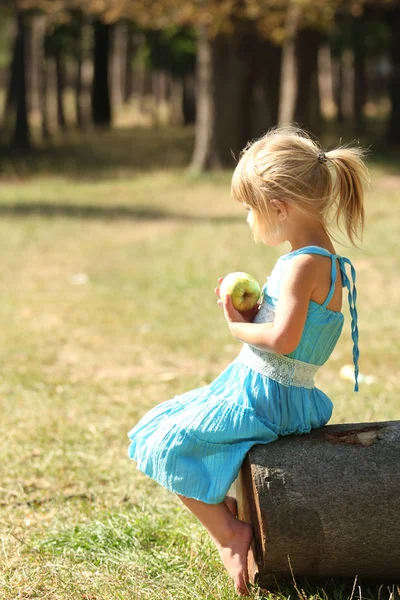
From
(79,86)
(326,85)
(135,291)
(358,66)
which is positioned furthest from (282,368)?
(326,85)

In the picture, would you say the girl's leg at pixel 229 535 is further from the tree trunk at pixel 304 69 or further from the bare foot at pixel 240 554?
the tree trunk at pixel 304 69

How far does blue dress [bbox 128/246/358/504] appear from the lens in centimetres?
327

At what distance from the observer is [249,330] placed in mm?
3264

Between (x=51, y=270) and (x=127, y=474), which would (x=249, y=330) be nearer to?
(x=127, y=474)

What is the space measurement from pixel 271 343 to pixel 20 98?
2457cm

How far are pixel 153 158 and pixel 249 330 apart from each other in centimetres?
2194

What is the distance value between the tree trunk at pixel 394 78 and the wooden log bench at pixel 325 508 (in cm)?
2085

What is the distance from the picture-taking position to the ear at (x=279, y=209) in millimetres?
3281

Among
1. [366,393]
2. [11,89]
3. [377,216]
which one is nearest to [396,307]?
[366,393]

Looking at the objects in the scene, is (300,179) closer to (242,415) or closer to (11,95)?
(242,415)

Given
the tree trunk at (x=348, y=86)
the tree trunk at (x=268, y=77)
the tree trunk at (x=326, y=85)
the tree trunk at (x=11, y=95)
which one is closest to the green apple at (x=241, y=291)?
A: the tree trunk at (x=268, y=77)

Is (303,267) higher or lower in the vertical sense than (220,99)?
higher

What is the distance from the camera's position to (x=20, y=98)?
26.5 meters

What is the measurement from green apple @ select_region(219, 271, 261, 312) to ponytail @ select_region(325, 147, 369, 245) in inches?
14.9
